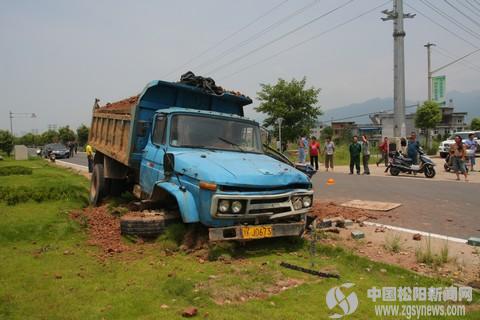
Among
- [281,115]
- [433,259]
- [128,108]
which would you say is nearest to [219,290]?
[433,259]

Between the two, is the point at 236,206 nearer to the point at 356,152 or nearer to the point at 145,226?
the point at 145,226

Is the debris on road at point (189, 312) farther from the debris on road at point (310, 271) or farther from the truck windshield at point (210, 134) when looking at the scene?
the truck windshield at point (210, 134)

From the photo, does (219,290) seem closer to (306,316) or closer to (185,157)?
(306,316)

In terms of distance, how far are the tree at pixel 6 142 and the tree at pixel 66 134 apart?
48.8 metres

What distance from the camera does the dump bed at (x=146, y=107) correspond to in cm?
851

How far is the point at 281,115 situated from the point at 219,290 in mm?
35116

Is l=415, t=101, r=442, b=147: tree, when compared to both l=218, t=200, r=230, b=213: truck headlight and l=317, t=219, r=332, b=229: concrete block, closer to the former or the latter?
l=317, t=219, r=332, b=229: concrete block

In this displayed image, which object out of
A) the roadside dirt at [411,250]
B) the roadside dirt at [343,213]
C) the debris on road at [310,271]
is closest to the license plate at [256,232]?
the debris on road at [310,271]

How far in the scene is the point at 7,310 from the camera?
416cm

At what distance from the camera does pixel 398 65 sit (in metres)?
24.4

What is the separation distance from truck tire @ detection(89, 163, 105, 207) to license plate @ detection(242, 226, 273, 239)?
5726 mm

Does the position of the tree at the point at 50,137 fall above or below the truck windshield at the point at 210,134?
above

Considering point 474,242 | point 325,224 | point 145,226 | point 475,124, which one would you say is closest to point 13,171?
point 145,226

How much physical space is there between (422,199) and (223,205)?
7.32 metres
